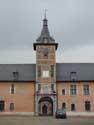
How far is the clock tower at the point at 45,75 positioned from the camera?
5534 centimetres

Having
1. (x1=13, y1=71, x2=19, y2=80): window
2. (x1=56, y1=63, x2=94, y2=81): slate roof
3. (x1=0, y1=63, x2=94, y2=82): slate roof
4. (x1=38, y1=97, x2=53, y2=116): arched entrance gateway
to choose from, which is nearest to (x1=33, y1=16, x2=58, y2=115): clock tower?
(x1=38, y1=97, x2=53, y2=116): arched entrance gateway

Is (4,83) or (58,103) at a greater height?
(4,83)

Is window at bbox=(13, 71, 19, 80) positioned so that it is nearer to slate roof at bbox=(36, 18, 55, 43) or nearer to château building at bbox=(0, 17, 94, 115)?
château building at bbox=(0, 17, 94, 115)

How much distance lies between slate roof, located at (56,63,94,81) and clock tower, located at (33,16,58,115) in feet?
6.55

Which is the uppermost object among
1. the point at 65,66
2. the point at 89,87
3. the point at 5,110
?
the point at 65,66

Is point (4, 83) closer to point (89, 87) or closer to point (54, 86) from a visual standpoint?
point (54, 86)

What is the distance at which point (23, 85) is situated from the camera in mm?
56625

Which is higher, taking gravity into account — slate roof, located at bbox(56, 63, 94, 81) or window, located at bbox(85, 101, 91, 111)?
slate roof, located at bbox(56, 63, 94, 81)

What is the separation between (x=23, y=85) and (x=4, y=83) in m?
3.41

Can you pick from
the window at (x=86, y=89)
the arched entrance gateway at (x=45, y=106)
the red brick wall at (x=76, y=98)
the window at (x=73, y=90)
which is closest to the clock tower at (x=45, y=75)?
the arched entrance gateway at (x=45, y=106)

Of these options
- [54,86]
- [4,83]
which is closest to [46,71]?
[54,86]

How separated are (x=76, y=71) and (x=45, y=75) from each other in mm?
6058

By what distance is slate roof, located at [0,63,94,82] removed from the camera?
187 ft

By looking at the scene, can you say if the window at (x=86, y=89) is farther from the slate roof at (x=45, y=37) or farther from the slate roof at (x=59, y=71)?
the slate roof at (x=45, y=37)
